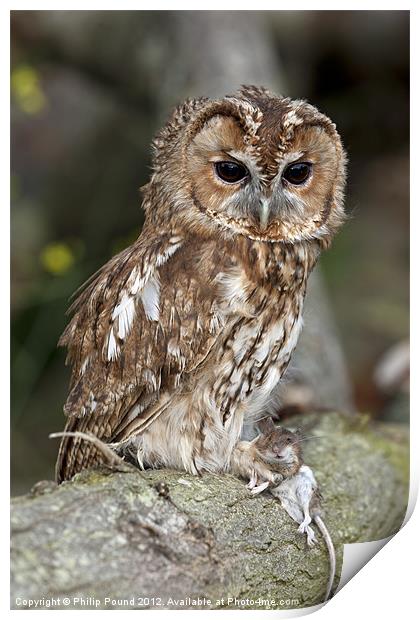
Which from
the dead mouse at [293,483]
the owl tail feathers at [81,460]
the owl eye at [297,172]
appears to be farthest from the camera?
the dead mouse at [293,483]

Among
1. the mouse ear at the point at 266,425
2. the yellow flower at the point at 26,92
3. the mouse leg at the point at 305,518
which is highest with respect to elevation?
the yellow flower at the point at 26,92

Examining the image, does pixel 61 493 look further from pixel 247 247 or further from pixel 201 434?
pixel 247 247

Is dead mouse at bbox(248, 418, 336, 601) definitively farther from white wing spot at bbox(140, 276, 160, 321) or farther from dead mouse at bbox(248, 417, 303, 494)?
white wing spot at bbox(140, 276, 160, 321)

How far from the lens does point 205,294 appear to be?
1.33 m

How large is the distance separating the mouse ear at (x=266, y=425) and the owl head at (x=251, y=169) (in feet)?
1.09

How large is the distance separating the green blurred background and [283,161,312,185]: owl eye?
0.20m

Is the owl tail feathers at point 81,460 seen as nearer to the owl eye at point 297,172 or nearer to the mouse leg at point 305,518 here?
the mouse leg at point 305,518

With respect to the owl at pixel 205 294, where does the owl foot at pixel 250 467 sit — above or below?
below

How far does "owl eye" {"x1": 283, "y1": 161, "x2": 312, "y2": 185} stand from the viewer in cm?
131

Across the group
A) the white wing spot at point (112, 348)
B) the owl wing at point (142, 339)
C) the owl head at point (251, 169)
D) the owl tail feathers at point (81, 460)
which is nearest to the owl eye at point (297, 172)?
the owl head at point (251, 169)

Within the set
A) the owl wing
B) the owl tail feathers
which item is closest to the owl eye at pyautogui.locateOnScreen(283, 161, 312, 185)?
the owl wing

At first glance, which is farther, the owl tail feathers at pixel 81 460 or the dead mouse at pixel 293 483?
the dead mouse at pixel 293 483

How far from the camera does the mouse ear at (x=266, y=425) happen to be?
4.86ft
